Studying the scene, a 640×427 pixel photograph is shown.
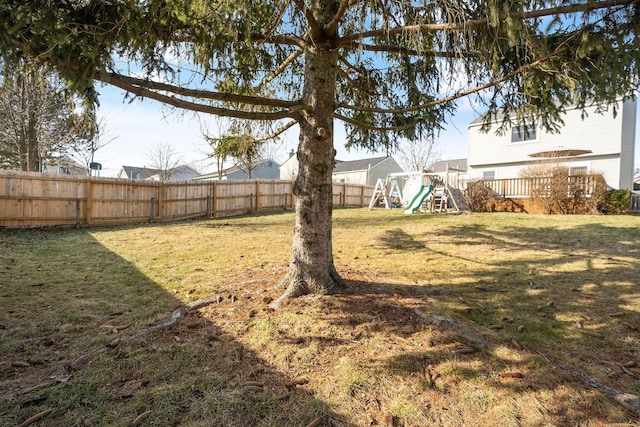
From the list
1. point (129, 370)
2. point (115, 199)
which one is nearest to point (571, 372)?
point (129, 370)

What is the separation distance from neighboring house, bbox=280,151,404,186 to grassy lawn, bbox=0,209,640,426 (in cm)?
2705

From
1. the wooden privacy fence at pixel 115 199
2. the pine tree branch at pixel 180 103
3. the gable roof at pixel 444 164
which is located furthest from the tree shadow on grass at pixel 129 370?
the gable roof at pixel 444 164

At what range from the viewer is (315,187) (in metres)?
3.61

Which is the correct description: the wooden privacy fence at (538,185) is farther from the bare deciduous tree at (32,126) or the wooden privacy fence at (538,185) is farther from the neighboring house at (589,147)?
the bare deciduous tree at (32,126)

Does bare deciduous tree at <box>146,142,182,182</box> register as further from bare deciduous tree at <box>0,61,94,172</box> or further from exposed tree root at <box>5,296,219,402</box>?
exposed tree root at <box>5,296,219,402</box>

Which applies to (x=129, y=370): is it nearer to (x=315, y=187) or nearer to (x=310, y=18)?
(x=315, y=187)

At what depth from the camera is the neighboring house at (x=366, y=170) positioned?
108ft

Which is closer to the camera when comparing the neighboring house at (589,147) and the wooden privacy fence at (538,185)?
the wooden privacy fence at (538,185)

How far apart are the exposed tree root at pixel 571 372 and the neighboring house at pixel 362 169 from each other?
2856 centimetres

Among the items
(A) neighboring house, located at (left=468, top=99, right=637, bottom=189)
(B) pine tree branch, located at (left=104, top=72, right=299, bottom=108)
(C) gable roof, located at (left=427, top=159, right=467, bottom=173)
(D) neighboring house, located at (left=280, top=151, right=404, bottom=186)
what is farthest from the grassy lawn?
(C) gable roof, located at (left=427, top=159, right=467, bottom=173)

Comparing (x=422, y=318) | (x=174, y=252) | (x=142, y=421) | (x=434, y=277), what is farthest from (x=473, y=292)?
(x=174, y=252)

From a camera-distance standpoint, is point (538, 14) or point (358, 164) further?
point (358, 164)

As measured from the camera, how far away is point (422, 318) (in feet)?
10.4

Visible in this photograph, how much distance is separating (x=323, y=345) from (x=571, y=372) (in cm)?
180
